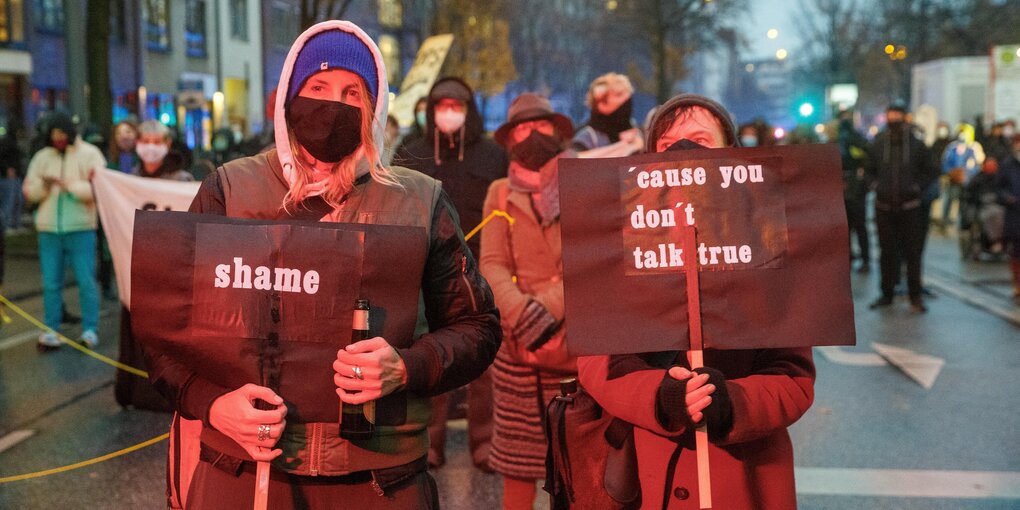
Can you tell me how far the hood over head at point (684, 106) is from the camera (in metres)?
3.49

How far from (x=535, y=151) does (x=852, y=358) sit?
223 inches

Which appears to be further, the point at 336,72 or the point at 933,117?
the point at 933,117

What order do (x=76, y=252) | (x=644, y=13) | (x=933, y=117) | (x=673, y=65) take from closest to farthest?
(x=76, y=252) → (x=933, y=117) → (x=644, y=13) → (x=673, y=65)

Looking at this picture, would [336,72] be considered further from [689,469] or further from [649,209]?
[689,469]

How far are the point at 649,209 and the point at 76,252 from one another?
8695mm

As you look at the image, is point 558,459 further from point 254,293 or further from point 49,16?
point 49,16

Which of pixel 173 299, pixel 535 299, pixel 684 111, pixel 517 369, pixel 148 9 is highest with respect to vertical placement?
pixel 148 9

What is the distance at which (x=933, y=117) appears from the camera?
29.4 meters

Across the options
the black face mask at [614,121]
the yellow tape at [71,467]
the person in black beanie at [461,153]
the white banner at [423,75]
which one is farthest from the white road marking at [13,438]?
the white banner at [423,75]

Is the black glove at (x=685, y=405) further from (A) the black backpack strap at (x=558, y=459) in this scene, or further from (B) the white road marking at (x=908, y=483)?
(B) the white road marking at (x=908, y=483)

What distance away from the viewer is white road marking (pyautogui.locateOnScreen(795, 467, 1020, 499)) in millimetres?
6191

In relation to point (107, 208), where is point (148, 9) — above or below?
above

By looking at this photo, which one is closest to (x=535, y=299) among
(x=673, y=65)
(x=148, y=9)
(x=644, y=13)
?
(x=148, y=9)

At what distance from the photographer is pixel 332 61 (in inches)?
117
